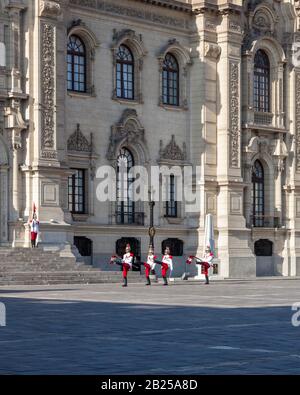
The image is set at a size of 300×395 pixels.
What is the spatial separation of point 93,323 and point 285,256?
39408 millimetres

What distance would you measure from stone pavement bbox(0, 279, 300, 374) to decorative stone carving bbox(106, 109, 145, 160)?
2080 cm

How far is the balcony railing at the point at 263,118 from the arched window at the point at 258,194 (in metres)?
2.15

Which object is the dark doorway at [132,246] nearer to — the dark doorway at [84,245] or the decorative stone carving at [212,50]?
the dark doorway at [84,245]

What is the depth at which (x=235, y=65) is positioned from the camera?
56125mm

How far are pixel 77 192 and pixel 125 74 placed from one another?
650 cm

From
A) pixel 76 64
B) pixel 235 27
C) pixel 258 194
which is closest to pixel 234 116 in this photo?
pixel 235 27

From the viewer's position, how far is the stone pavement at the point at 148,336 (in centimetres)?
1417

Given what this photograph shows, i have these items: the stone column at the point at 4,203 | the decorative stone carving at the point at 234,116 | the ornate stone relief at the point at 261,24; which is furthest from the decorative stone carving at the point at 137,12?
the stone column at the point at 4,203

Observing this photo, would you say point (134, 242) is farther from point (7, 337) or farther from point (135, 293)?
point (7, 337)

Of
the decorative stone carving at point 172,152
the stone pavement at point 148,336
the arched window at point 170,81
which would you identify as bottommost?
the stone pavement at point 148,336

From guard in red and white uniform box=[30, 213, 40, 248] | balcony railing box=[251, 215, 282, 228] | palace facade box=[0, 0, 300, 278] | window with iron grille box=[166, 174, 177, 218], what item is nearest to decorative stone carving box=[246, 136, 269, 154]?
palace facade box=[0, 0, 300, 278]

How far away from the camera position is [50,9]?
154 feet

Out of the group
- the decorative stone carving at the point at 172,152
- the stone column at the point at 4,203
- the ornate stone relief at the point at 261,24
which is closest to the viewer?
the stone column at the point at 4,203
